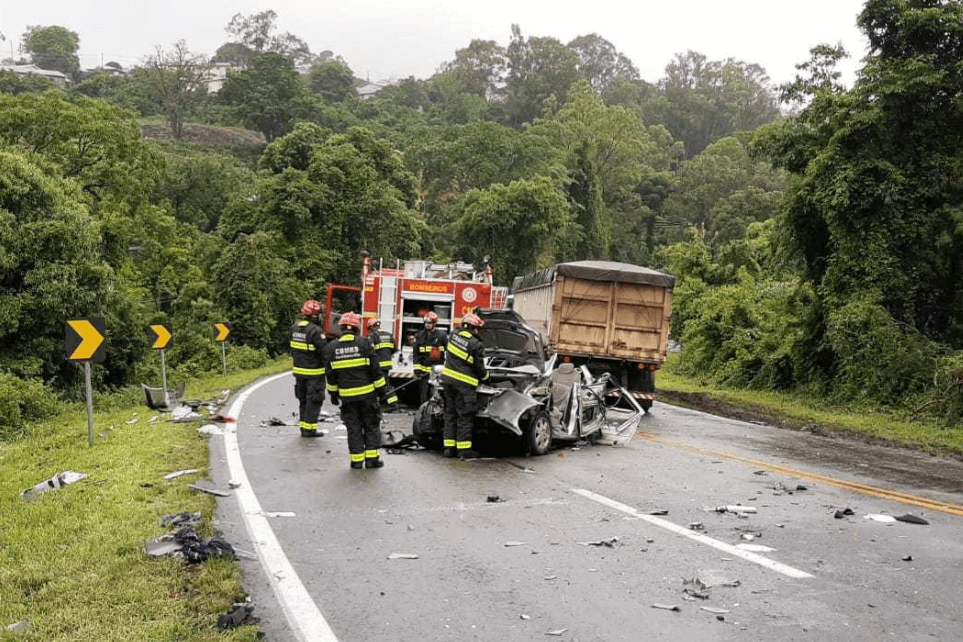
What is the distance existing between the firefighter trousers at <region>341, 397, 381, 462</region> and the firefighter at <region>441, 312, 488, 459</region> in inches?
45.2

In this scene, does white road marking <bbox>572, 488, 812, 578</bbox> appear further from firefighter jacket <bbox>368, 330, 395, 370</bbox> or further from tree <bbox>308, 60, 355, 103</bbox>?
tree <bbox>308, 60, 355, 103</bbox>

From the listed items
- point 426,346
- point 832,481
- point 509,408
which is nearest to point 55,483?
point 509,408

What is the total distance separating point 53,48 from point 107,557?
4844 inches

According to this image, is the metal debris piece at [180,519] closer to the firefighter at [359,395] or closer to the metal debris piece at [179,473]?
the metal debris piece at [179,473]

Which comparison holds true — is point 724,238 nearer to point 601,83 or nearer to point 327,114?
point 327,114

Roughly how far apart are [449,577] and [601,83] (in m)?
125

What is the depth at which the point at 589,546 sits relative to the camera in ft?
21.7

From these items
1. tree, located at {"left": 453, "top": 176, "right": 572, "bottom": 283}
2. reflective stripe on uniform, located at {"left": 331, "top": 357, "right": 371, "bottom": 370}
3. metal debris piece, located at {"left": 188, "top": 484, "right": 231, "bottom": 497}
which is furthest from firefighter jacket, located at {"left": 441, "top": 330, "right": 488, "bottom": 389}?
tree, located at {"left": 453, "top": 176, "right": 572, "bottom": 283}

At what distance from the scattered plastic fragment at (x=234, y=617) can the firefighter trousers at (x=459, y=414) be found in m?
5.84

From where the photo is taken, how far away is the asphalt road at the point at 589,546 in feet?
16.2

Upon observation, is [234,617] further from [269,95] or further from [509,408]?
[269,95]

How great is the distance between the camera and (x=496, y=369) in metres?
12.0

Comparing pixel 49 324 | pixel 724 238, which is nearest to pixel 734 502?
pixel 49 324

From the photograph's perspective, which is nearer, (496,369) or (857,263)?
(496,369)
